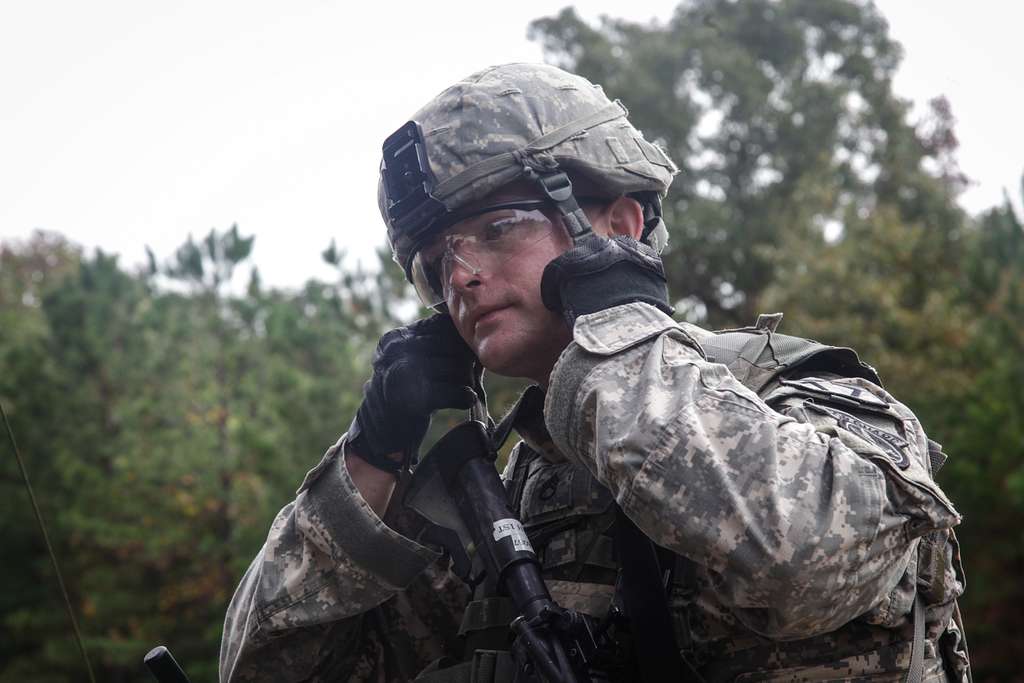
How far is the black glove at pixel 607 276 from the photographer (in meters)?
2.31

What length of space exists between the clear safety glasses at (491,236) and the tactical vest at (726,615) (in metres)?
0.47

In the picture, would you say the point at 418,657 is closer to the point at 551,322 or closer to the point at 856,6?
the point at 551,322

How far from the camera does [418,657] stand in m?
3.10

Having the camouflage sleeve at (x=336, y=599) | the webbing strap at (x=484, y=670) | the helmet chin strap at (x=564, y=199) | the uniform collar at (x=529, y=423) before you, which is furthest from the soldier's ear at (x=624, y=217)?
the webbing strap at (x=484, y=670)

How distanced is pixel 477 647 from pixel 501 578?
232 millimetres

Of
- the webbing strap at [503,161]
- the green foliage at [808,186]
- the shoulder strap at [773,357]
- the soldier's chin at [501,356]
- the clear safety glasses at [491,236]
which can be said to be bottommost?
the shoulder strap at [773,357]

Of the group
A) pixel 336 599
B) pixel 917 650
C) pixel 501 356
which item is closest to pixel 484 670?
pixel 336 599

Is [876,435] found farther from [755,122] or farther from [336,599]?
[755,122]

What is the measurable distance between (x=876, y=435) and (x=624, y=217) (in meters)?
1.04

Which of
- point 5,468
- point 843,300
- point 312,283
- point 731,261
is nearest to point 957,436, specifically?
point 843,300

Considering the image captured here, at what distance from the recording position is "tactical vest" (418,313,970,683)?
7.54ft

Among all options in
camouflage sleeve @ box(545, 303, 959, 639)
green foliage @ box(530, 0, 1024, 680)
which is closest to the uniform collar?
camouflage sleeve @ box(545, 303, 959, 639)

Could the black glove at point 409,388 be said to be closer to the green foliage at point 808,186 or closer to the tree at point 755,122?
the green foliage at point 808,186

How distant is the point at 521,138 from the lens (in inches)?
111
